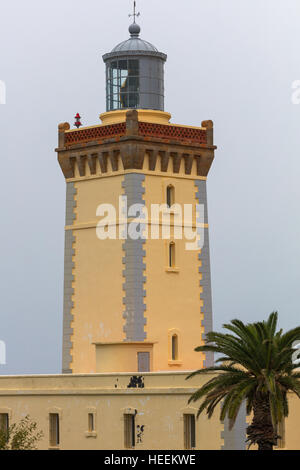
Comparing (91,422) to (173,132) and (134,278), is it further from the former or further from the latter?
(173,132)

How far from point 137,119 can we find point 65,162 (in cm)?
392

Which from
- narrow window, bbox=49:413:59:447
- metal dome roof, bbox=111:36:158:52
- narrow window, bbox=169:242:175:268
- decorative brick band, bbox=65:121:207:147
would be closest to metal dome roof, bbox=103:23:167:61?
metal dome roof, bbox=111:36:158:52

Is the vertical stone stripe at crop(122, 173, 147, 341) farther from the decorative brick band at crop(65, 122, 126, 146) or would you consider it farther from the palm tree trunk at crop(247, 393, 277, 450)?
the palm tree trunk at crop(247, 393, 277, 450)

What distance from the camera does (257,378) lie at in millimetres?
59906

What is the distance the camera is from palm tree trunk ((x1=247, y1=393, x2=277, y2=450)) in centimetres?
5956

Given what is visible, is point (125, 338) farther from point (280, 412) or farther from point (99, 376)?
point (280, 412)

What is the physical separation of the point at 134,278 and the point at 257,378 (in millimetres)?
10286

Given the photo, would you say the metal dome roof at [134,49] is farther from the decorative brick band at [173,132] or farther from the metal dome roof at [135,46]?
the decorative brick band at [173,132]

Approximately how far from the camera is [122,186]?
69938 mm

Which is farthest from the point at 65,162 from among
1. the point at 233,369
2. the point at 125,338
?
the point at 233,369

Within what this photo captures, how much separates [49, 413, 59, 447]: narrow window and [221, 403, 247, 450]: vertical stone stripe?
783 centimetres
